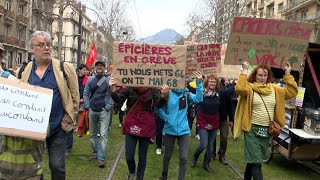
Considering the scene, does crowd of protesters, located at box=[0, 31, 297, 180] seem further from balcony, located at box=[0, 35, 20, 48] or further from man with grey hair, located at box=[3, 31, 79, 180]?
balcony, located at box=[0, 35, 20, 48]

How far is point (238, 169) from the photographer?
789cm

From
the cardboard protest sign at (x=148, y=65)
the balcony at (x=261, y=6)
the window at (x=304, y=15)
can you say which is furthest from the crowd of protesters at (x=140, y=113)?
the balcony at (x=261, y=6)

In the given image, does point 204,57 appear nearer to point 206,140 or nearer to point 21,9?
point 206,140

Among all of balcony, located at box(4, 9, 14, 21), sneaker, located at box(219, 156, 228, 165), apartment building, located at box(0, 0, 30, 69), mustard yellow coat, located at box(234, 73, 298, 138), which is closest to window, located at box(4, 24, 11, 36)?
apartment building, located at box(0, 0, 30, 69)

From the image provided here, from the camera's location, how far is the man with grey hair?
4219mm

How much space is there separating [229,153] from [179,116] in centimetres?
377

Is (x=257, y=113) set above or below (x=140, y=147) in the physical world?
above

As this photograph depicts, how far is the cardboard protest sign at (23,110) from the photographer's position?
3799mm

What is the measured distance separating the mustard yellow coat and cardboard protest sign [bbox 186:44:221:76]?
→ 156 cm

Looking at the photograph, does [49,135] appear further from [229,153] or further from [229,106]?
[229,153]

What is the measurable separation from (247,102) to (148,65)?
149cm

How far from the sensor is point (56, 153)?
4344 mm

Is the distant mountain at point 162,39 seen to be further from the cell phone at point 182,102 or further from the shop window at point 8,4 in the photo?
the shop window at point 8,4

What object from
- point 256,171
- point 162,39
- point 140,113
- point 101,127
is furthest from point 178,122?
point 162,39
